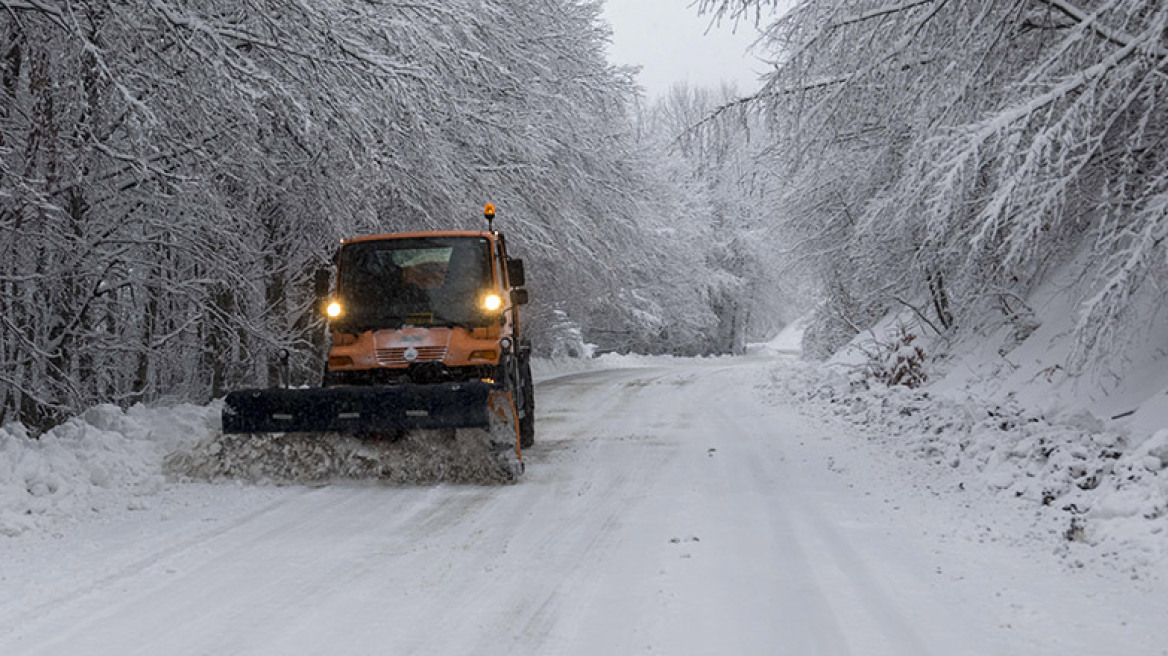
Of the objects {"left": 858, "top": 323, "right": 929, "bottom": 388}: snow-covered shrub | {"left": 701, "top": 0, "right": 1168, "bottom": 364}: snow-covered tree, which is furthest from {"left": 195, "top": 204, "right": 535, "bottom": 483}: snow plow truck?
{"left": 858, "top": 323, "right": 929, "bottom": 388}: snow-covered shrub

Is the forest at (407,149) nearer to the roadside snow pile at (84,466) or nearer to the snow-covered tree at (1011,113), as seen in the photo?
the snow-covered tree at (1011,113)

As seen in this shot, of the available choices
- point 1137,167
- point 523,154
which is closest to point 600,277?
point 523,154

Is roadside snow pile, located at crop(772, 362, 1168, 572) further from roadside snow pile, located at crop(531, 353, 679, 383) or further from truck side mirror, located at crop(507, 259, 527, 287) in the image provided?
roadside snow pile, located at crop(531, 353, 679, 383)

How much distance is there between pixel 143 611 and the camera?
4.37 meters

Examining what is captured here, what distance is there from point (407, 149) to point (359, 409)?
8.14 feet

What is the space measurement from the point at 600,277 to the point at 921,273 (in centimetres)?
770

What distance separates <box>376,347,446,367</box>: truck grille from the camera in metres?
8.80

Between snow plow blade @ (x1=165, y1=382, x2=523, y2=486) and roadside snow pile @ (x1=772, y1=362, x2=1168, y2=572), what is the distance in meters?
3.88

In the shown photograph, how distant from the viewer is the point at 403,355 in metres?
8.81

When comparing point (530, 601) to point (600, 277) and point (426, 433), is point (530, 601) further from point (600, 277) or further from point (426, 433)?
point (600, 277)

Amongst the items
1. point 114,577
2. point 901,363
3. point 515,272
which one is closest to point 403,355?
point 515,272

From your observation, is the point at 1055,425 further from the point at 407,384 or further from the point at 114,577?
the point at 114,577

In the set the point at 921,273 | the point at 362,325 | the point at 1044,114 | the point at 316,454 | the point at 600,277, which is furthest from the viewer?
the point at 600,277

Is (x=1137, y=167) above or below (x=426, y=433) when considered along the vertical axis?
above
